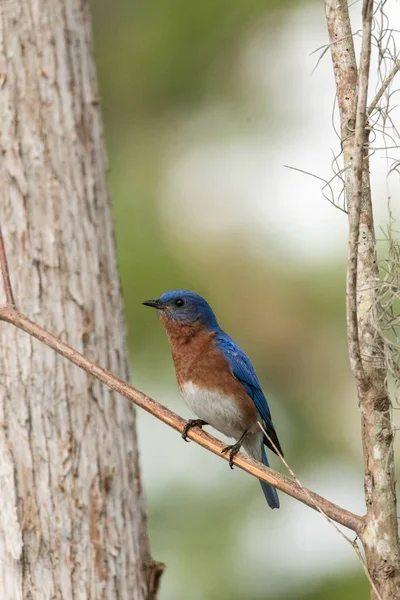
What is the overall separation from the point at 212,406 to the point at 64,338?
2.32ft

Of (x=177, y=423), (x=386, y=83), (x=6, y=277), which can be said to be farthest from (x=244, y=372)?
(x=386, y=83)

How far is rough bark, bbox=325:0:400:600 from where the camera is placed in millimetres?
2688

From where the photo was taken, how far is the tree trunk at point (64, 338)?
11.5ft

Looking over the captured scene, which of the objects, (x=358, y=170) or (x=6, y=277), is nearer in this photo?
(x=358, y=170)

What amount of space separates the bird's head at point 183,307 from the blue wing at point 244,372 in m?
0.11

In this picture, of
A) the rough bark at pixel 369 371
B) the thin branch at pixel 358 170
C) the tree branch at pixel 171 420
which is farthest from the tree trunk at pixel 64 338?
the thin branch at pixel 358 170

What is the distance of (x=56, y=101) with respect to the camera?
3908mm

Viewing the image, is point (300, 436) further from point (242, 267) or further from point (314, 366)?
point (242, 267)

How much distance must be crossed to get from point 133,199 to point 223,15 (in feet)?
4.45

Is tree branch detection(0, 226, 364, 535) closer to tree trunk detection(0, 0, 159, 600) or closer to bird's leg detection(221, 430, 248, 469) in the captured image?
bird's leg detection(221, 430, 248, 469)

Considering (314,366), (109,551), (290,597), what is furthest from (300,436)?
(109,551)

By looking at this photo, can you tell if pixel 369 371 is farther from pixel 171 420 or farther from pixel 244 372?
pixel 244 372

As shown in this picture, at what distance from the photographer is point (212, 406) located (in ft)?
13.1

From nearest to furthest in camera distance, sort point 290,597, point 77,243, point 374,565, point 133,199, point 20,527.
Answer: point 374,565 → point 20,527 → point 77,243 → point 290,597 → point 133,199
